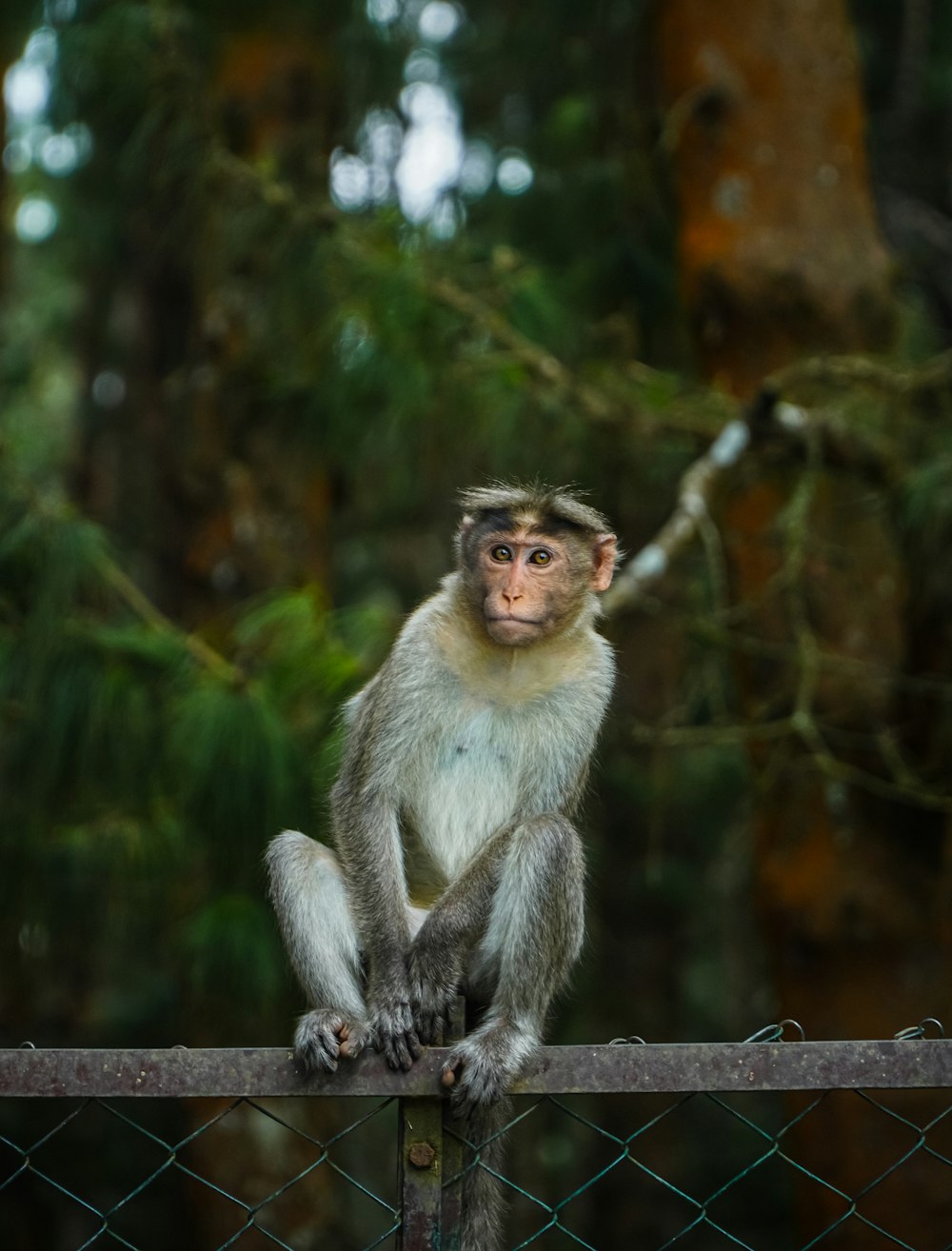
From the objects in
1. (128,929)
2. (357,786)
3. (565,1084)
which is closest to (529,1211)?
(128,929)

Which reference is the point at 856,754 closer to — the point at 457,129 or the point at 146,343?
the point at 146,343

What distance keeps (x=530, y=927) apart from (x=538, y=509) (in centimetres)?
132

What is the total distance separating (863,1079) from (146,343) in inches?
346

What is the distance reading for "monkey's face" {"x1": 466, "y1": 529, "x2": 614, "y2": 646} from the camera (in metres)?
4.18

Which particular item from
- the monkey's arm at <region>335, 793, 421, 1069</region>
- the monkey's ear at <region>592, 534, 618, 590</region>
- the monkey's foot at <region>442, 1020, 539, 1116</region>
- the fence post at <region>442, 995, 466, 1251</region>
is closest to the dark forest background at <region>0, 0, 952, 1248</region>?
the monkey's ear at <region>592, 534, 618, 590</region>

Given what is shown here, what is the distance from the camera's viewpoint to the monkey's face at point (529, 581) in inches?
164

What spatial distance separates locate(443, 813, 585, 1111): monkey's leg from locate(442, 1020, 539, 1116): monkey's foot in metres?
0.03

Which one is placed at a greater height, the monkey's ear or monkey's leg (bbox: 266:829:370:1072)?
the monkey's ear

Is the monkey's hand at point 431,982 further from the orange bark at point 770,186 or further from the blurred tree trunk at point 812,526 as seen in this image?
the orange bark at point 770,186

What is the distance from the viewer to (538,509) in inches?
174

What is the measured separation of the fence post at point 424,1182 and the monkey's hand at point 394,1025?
56 cm

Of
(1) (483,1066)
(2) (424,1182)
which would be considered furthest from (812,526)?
(2) (424,1182)

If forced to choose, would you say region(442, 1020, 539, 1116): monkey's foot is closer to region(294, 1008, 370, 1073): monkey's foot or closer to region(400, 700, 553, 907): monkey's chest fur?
region(294, 1008, 370, 1073): monkey's foot

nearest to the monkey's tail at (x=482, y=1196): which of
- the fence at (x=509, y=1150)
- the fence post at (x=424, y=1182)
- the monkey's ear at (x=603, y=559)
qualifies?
the fence at (x=509, y=1150)
